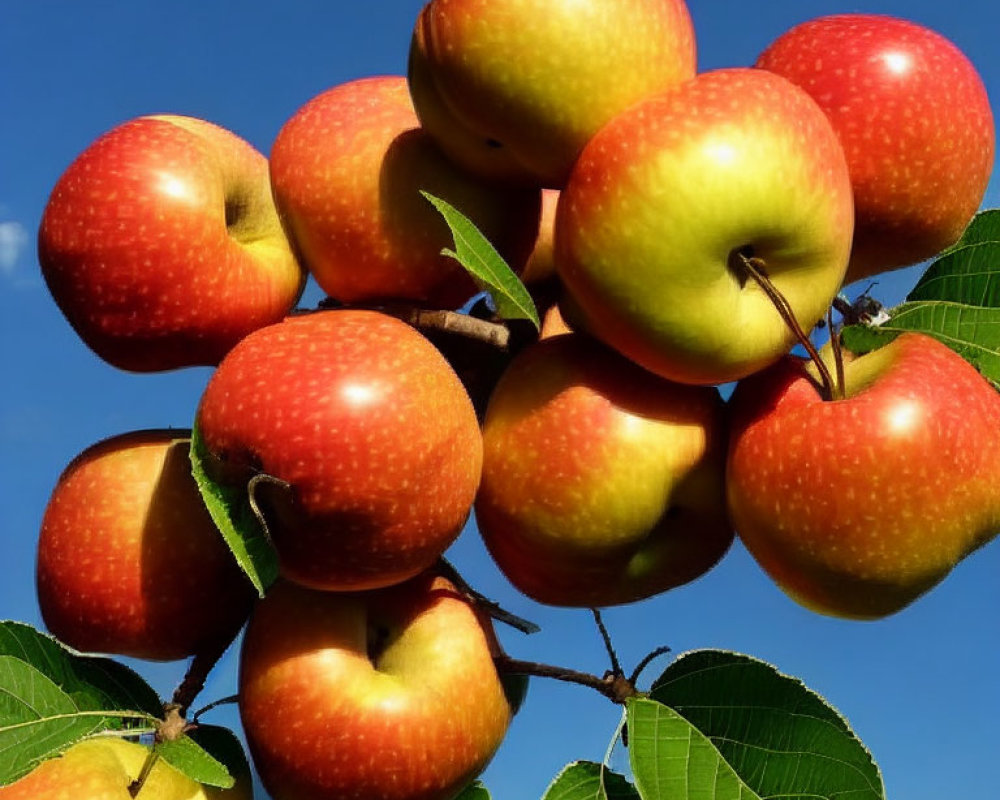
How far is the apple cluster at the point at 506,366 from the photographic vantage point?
1.22m

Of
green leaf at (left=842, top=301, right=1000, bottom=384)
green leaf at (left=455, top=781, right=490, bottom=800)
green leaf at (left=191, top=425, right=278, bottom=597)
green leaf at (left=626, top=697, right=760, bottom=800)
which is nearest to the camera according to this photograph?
green leaf at (left=191, top=425, right=278, bottom=597)

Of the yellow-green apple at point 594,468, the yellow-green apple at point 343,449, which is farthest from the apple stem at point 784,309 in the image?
the yellow-green apple at point 343,449

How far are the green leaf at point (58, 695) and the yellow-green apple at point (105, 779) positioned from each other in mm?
25

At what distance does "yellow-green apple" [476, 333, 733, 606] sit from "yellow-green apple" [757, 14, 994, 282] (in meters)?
0.30

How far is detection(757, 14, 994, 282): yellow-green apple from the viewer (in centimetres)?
135

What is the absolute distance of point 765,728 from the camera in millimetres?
1317

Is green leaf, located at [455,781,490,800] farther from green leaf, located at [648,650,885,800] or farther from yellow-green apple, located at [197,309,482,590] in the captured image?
yellow-green apple, located at [197,309,482,590]

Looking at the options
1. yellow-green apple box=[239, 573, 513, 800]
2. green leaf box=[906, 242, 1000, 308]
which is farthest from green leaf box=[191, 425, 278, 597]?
green leaf box=[906, 242, 1000, 308]

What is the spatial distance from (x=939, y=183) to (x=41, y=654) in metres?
1.16

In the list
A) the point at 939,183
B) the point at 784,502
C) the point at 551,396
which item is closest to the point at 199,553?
the point at 551,396

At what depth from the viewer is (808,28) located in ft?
4.76

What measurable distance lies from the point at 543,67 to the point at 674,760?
769mm

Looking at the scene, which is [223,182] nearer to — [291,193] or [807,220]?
[291,193]

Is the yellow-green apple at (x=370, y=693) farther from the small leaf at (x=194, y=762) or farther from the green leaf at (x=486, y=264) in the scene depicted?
the green leaf at (x=486, y=264)
